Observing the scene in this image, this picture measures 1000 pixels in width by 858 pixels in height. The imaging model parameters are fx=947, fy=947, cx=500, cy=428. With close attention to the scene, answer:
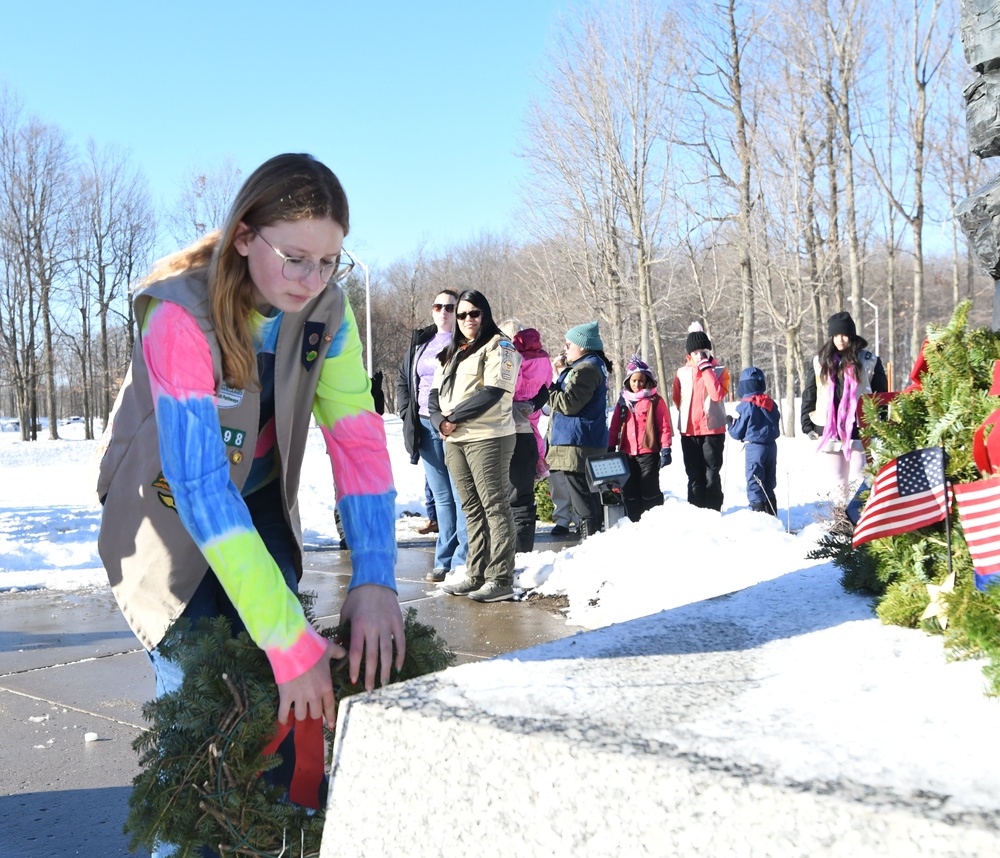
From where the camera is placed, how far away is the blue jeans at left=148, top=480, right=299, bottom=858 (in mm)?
1868

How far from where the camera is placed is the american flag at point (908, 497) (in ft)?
7.58

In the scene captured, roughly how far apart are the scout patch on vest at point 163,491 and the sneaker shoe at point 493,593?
4213mm

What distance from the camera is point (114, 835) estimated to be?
2.91 meters

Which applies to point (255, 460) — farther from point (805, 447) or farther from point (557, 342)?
point (557, 342)

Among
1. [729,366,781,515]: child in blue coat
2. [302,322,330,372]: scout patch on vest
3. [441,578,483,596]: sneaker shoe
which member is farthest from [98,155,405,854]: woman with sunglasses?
[729,366,781,515]: child in blue coat

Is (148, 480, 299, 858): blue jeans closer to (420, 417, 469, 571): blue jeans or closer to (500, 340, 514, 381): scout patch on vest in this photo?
(500, 340, 514, 381): scout patch on vest

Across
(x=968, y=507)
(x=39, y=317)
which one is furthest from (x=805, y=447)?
(x=39, y=317)

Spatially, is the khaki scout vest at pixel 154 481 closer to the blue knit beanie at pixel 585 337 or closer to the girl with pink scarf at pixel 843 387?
the blue knit beanie at pixel 585 337

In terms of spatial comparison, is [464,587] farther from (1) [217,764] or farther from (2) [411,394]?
(1) [217,764]

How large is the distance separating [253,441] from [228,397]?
12cm

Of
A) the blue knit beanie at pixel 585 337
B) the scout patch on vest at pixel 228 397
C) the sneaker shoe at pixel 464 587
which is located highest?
the blue knit beanie at pixel 585 337

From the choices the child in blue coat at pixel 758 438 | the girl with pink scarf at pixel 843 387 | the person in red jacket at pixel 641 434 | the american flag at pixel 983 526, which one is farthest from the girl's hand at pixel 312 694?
the child in blue coat at pixel 758 438

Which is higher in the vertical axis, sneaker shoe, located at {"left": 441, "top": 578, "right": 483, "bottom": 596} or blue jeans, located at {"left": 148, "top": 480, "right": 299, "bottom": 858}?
blue jeans, located at {"left": 148, "top": 480, "right": 299, "bottom": 858}

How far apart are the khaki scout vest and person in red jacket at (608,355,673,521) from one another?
706 centimetres
